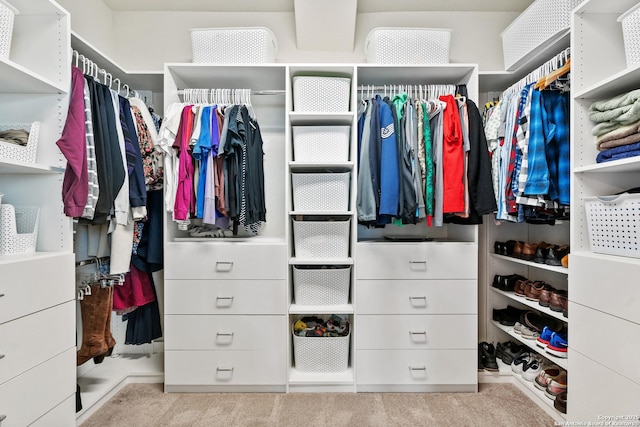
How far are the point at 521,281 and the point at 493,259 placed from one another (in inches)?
10.7

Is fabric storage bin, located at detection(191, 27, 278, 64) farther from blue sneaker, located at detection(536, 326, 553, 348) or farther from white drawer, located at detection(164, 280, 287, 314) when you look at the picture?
blue sneaker, located at detection(536, 326, 553, 348)

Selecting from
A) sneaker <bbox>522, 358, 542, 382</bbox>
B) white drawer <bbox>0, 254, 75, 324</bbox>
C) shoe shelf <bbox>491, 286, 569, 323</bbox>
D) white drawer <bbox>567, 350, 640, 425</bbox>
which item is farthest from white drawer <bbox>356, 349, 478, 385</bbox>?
white drawer <bbox>0, 254, 75, 324</bbox>

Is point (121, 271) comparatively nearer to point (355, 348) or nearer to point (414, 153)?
point (355, 348)

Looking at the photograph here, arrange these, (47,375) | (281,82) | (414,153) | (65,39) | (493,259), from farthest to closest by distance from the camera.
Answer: (493,259)
(281,82)
(414,153)
(65,39)
(47,375)

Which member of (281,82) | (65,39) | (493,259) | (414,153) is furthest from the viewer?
(493,259)

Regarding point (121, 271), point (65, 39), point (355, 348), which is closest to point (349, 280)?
point (355, 348)

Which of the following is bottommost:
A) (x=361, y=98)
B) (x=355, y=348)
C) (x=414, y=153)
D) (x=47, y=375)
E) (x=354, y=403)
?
(x=354, y=403)

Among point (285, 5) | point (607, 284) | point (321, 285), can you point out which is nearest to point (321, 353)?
point (321, 285)

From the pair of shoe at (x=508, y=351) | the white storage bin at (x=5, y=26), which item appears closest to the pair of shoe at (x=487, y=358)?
the pair of shoe at (x=508, y=351)

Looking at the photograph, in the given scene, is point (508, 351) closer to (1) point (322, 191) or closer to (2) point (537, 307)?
(2) point (537, 307)

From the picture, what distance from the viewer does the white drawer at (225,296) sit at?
6.24ft

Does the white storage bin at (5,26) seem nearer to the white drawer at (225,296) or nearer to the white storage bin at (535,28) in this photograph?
the white drawer at (225,296)

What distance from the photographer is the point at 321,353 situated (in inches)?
77.4

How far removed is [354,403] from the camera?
5.95 ft
